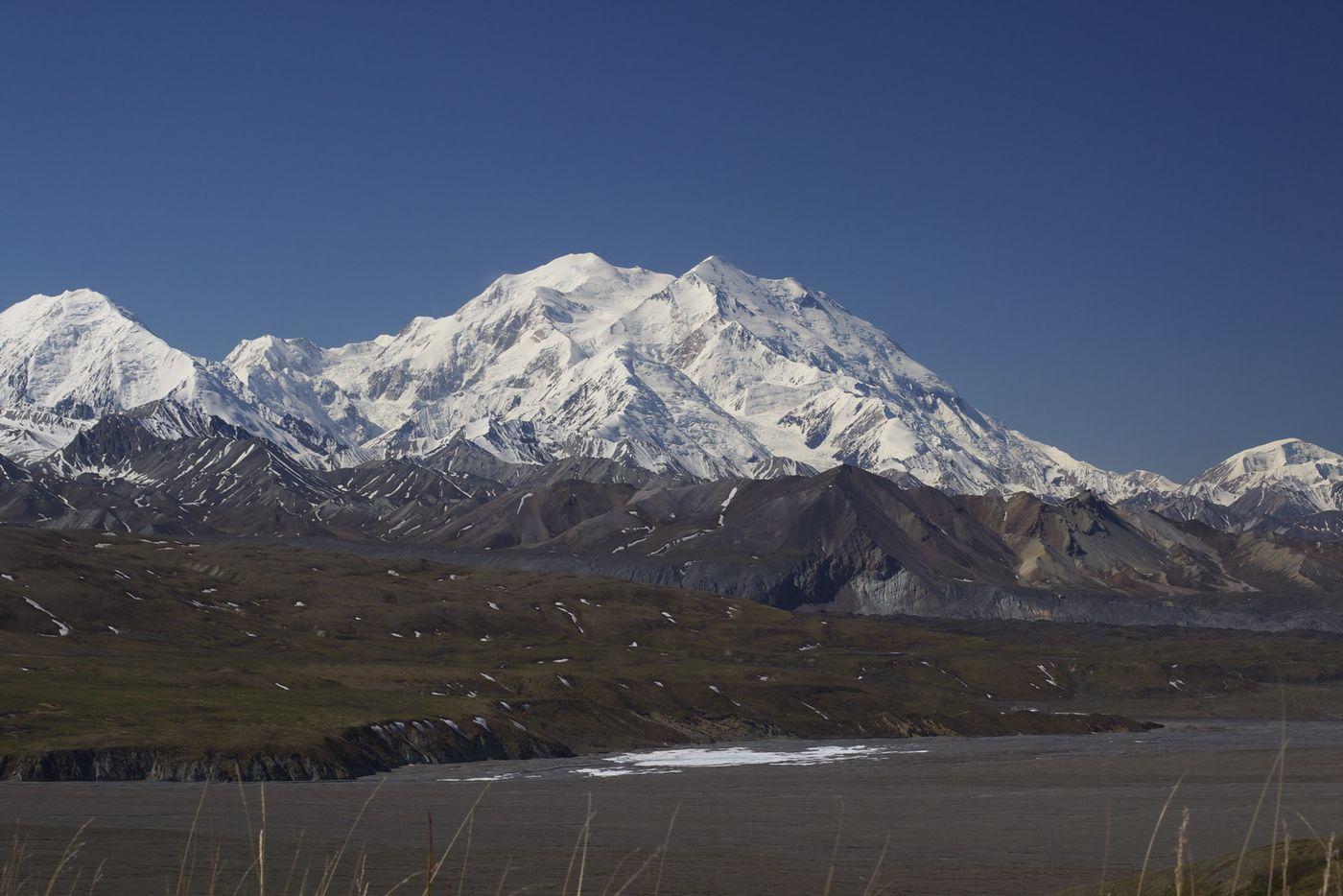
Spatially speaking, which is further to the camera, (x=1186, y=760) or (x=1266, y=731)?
(x=1266, y=731)

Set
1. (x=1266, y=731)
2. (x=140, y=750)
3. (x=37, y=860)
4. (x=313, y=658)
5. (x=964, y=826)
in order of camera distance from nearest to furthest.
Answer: (x=37, y=860), (x=964, y=826), (x=140, y=750), (x=1266, y=731), (x=313, y=658)

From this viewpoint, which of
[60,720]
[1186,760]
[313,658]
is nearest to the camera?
[60,720]

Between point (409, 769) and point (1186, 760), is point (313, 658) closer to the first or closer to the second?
point (409, 769)

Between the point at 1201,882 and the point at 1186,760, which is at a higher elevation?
the point at 1201,882

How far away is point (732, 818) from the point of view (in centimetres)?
8225

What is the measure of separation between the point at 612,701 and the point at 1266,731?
76952 mm

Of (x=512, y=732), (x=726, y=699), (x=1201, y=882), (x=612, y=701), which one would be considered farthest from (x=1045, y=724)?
(x=1201, y=882)

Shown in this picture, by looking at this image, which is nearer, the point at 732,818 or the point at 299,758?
the point at 732,818

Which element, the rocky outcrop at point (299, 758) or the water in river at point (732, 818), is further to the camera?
the rocky outcrop at point (299, 758)

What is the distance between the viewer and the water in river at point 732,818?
57.5 metres

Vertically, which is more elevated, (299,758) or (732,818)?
(299,758)

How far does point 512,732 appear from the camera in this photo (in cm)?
13675

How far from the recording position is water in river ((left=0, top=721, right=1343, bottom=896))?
189 ft

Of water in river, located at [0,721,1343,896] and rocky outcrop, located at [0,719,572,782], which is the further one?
rocky outcrop, located at [0,719,572,782]
